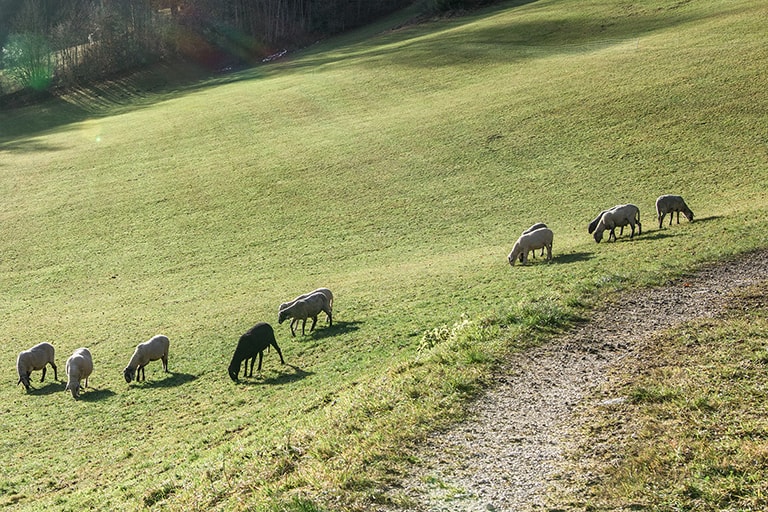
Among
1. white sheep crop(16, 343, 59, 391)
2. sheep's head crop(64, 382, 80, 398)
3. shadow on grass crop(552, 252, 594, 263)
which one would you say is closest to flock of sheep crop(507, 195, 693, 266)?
shadow on grass crop(552, 252, 594, 263)

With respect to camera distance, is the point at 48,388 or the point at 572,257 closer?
the point at 48,388

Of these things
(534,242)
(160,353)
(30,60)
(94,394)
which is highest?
(30,60)

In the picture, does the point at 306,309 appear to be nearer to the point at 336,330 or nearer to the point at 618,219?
the point at 336,330

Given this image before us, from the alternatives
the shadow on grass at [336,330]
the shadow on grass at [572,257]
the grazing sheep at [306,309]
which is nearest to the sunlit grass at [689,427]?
the shadow on grass at [336,330]

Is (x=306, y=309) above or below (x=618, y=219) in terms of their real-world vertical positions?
below

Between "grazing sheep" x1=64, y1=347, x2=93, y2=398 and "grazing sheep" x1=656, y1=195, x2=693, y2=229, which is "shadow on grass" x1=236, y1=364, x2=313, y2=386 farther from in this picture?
"grazing sheep" x1=656, y1=195, x2=693, y2=229

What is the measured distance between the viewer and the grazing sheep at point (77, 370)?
2175 centimetres

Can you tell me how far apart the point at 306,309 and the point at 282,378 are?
3.84 m

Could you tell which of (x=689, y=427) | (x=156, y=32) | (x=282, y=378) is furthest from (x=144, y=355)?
(x=156, y=32)

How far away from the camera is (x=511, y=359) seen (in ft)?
45.9

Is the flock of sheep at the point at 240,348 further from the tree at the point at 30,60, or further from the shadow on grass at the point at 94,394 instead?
the tree at the point at 30,60

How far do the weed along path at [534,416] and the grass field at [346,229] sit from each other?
56 centimetres

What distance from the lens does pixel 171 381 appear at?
21.8 meters

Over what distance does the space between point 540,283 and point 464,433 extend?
38.0 feet
